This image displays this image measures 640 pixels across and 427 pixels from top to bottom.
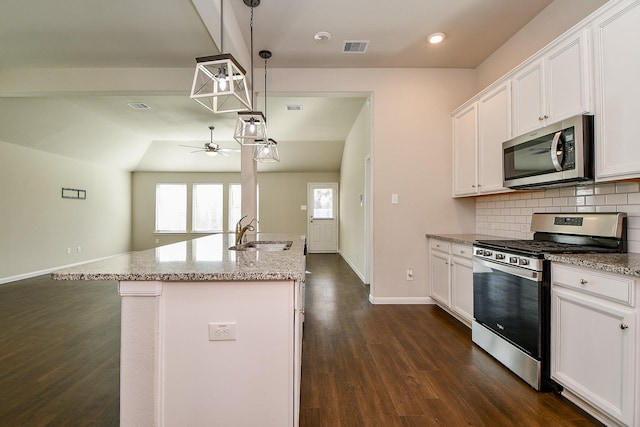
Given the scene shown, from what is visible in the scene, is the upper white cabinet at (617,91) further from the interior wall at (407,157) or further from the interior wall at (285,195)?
the interior wall at (285,195)

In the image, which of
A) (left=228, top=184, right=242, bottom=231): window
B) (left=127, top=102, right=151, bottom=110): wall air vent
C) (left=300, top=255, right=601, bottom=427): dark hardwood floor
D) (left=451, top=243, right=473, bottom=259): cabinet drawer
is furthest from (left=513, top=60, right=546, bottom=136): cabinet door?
(left=228, top=184, right=242, bottom=231): window

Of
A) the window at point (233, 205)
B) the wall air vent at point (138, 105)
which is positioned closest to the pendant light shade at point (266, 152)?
the wall air vent at point (138, 105)

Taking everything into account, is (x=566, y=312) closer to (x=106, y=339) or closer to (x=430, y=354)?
(x=430, y=354)

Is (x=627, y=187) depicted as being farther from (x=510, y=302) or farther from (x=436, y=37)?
(x=436, y=37)

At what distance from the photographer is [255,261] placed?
1.65m

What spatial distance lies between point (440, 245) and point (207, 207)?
7.29 m

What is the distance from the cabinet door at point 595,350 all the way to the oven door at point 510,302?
10 centimetres

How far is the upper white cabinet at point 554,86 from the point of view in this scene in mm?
1998

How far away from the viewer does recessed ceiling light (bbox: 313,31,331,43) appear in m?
3.07

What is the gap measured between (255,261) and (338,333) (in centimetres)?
160

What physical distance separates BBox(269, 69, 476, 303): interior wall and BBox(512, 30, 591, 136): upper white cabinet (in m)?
1.21

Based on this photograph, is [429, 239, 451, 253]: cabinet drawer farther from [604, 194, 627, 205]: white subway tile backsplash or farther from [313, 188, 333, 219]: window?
[313, 188, 333, 219]: window

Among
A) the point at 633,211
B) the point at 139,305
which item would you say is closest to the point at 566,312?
the point at 633,211

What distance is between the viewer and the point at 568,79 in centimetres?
212
